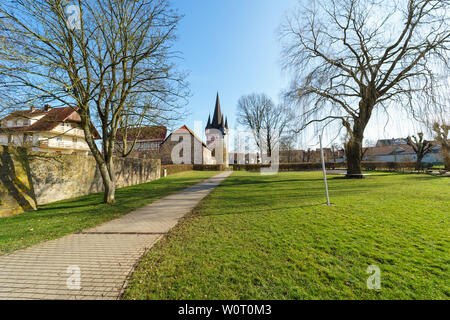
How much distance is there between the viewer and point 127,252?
10.7ft

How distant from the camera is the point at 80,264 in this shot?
2.87 m

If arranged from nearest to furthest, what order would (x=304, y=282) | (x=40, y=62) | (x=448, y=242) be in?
(x=304, y=282) → (x=448, y=242) → (x=40, y=62)

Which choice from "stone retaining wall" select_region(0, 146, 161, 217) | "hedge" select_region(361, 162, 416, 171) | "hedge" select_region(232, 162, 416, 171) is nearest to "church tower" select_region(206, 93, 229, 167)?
"hedge" select_region(232, 162, 416, 171)

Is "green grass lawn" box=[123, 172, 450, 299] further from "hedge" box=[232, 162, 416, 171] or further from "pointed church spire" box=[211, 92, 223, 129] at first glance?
"pointed church spire" box=[211, 92, 223, 129]

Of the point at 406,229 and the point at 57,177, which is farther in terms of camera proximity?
the point at 57,177

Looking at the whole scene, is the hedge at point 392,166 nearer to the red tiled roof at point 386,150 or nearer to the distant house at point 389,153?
the distant house at point 389,153

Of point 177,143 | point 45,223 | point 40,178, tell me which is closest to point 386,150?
point 177,143

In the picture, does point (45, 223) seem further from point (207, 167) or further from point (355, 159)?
point (207, 167)

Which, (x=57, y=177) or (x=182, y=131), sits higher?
(x=182, y=131)

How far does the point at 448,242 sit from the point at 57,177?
1358 centimetres

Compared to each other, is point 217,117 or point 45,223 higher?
point 217,117

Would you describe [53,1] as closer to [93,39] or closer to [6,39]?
[93,39]

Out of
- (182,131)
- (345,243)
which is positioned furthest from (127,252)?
(182,131)

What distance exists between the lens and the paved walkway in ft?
7.48
